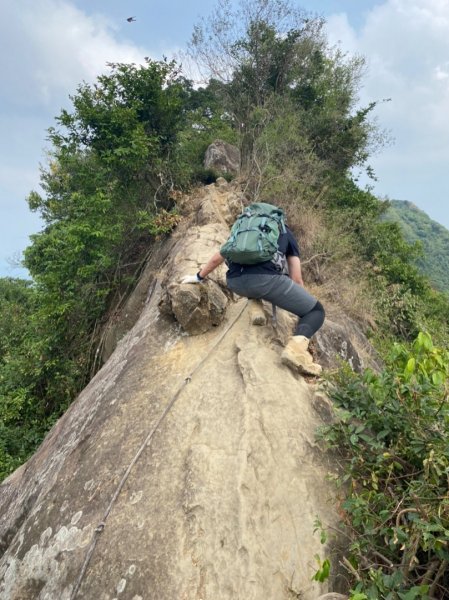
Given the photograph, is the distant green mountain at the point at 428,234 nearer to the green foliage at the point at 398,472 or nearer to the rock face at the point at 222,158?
the rock face at the point at 222,158

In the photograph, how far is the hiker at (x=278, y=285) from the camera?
14.9 feet

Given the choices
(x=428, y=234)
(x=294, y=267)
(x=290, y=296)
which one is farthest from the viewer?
(x=428, y=234)

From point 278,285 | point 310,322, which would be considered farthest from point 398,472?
point 278,285

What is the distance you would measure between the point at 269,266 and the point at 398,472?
7.66 feet

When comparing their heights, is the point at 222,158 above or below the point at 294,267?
above

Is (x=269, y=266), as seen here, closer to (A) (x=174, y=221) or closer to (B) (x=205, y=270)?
(B) (x=205, y=270)

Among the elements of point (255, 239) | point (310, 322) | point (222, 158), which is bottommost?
point (310, 322)

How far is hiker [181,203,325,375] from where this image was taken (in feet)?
14.9

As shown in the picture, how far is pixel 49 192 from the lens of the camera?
2091 centimetres

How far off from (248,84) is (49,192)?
34.0 ft

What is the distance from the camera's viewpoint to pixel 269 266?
15.5 feet

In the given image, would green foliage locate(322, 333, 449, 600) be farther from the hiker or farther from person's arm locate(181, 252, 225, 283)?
person's arm locate(181, 252, 225, 283)

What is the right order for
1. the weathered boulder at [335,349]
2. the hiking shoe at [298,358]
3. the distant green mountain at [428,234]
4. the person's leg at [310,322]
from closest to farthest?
the hiking shoe at [298,358]
the person's leg at [310,322]
the weathered boulder at [335,349]
the distant green mountain at [428,234]

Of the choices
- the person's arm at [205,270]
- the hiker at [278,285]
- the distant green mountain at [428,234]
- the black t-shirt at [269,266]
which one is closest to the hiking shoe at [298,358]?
the hiker at [278,285]
